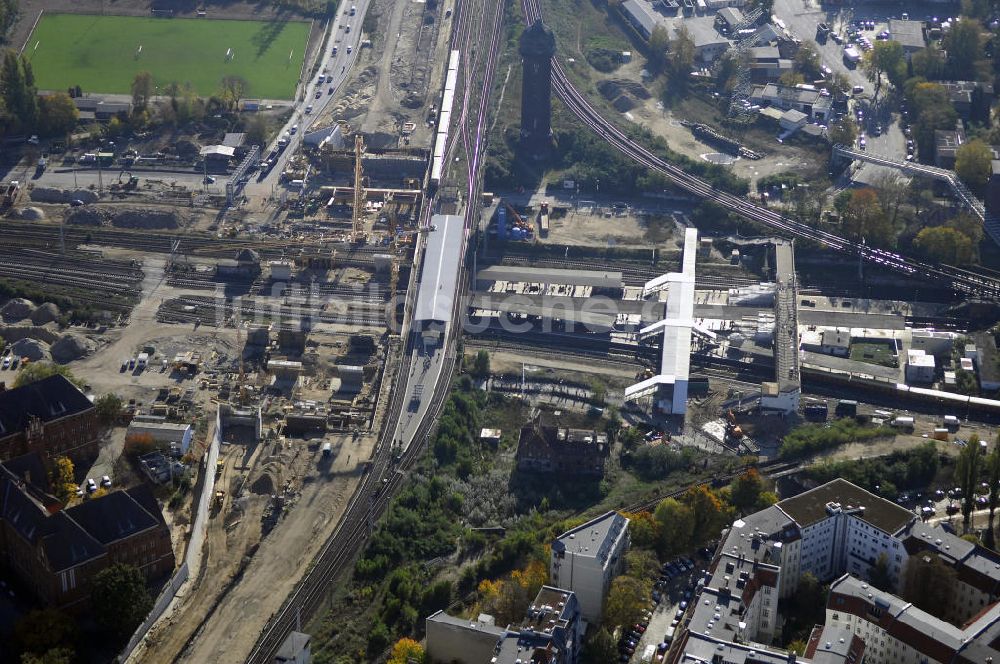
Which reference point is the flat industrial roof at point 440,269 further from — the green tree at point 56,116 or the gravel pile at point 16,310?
the green tree at point 56,116

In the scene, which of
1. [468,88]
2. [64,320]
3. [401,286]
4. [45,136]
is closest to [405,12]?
[468,88]

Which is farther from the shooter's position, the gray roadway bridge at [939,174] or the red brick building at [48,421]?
the gray roadway bridge at [939,174]

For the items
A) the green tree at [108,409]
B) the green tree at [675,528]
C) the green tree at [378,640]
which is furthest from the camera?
the green tree at [108,409]

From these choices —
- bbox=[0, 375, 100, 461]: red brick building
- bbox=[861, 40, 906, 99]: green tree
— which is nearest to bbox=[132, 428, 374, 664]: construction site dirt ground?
bbox=[0, 375, 100, 461]: red brick building

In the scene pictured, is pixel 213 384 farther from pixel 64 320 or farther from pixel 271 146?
pixel 271 146

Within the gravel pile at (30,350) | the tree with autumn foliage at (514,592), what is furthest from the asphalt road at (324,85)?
the tree with autumn foliage at (514,592)

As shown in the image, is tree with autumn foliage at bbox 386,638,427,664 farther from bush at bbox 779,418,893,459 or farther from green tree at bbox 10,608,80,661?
bush at bbox 779,418,893,459

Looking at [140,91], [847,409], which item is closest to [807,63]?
[847,409]
